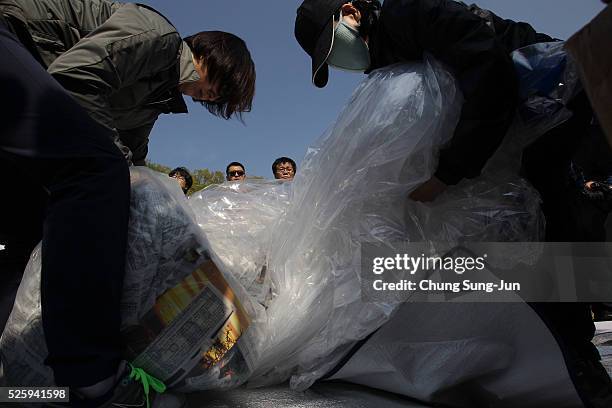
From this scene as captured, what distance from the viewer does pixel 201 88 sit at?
41.2 inches

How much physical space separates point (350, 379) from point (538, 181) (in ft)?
2.17

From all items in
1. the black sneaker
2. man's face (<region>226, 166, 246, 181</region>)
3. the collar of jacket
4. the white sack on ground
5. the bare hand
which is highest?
the collar of jacket

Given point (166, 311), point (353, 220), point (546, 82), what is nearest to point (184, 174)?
point (353, 220)

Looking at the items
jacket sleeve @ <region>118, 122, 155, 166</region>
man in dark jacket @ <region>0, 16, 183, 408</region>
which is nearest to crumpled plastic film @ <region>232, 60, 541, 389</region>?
man in dark jacket @ <region>0, 16, 183, 408</region>

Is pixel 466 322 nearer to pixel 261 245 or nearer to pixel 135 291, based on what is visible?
pixel 261 245

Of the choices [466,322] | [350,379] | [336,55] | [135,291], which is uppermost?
[336,55]

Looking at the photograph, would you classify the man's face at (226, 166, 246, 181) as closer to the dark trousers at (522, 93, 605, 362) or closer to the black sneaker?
the dark trousers at (522, 93, 605, 362)

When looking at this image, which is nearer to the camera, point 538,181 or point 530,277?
point 530,277

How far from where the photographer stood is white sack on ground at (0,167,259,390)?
700 millimetres

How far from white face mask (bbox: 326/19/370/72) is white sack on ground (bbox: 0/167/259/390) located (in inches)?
23.5

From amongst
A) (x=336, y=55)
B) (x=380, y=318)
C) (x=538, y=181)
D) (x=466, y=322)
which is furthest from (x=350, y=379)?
(x=336, y=55)

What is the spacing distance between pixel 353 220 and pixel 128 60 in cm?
55

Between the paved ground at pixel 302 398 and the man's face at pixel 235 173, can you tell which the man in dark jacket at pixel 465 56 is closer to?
the paved ground at pixel 302 398

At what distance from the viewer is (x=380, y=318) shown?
890 millimetres
